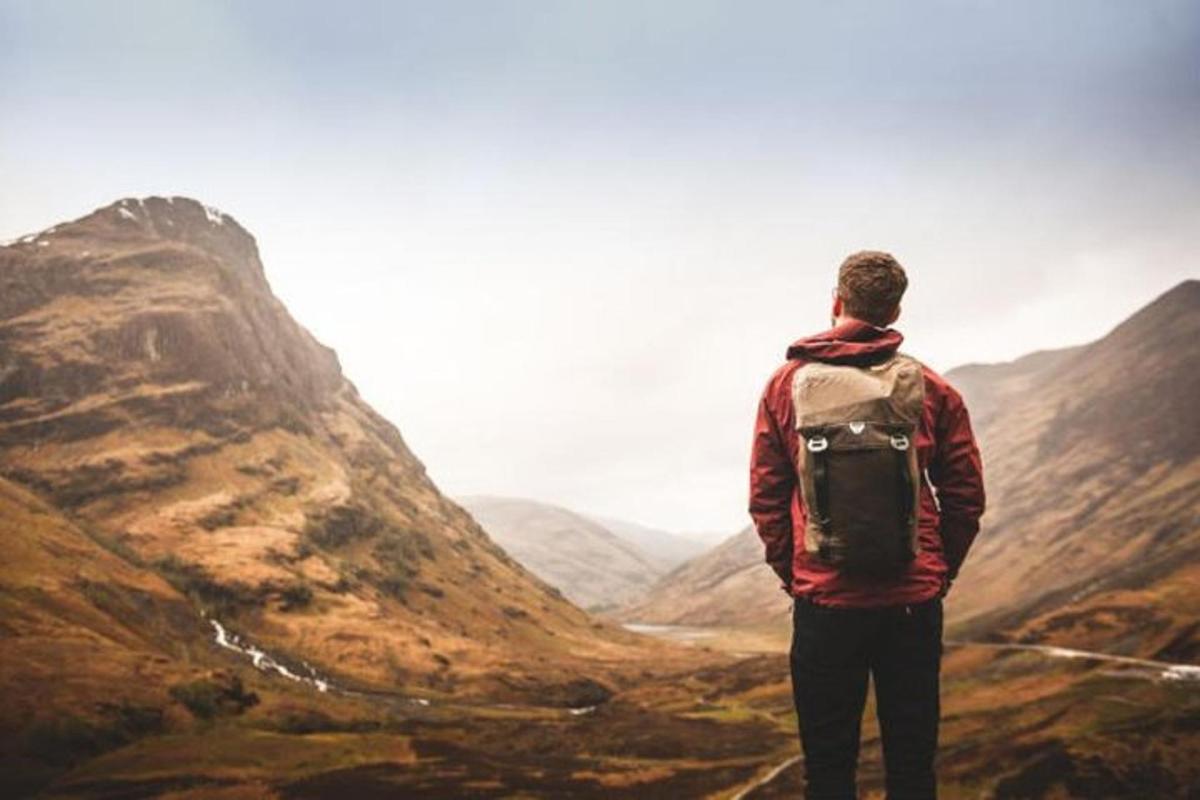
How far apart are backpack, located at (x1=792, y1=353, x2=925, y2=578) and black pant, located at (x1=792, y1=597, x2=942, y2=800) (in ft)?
1.11

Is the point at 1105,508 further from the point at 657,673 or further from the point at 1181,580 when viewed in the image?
the point at 657,673

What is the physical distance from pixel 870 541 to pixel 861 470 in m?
0.41

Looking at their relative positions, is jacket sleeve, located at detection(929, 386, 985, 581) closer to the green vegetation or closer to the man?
the man

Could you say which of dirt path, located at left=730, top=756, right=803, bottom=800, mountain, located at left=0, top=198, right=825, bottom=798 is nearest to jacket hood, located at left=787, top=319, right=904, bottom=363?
mountain, located at left=0, top=198, right=825, bottom=798

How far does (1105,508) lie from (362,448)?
479 ft

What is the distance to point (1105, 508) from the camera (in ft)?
511

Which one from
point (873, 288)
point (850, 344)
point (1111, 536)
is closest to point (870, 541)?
point (850, 344)

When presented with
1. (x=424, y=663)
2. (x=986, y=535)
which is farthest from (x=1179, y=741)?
(x=986, y=535)

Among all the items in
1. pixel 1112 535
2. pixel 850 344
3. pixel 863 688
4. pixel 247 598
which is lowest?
pixel 247 598

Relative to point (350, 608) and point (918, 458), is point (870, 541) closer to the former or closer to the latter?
point (918, 458)

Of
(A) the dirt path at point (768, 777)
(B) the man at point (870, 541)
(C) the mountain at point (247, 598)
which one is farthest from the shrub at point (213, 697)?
(B) the man at point (870, 541)

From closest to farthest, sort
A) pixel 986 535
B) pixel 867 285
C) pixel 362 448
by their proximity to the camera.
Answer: pixel 867 285, pixel 362 448, pixel 986 535

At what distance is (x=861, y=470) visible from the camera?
4.62 meters

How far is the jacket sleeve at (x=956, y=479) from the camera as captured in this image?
16.9 feet
